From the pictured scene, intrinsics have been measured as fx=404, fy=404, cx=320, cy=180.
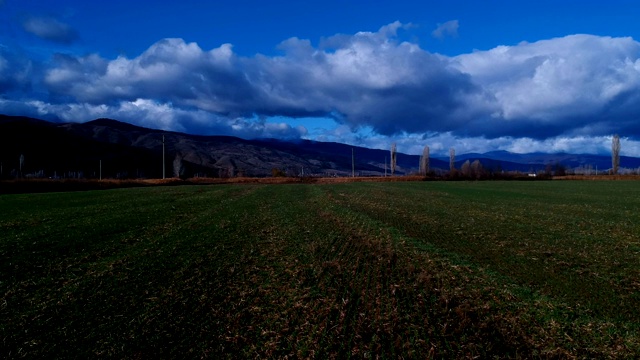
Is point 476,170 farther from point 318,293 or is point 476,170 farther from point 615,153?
point 318,293

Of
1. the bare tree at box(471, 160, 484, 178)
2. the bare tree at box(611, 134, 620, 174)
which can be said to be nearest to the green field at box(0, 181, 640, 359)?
the bare tree at box(471, 160, 484, 178)

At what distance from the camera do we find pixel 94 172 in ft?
646

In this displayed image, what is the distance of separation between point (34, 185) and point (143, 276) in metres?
63.5

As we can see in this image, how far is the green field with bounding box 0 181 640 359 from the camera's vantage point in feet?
25.2

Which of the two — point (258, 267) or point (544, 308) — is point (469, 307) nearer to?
point (544, 308)

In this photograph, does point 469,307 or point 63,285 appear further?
point 63,285

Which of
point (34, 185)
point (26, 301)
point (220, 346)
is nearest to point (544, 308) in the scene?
point (220, 346)

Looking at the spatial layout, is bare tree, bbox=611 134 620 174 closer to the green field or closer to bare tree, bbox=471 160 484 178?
bare tree, bbox=471 160 484 178

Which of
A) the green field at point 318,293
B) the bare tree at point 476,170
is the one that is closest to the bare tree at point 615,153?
the bare tree at point 476,170

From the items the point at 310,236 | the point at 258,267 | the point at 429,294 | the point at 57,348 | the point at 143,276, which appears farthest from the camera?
the point at 310,236

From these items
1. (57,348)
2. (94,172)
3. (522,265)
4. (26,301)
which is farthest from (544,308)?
(94,172)

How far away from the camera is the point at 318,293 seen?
34.5 ft

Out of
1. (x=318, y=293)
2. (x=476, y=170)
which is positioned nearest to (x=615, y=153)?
(x=476, y=170)

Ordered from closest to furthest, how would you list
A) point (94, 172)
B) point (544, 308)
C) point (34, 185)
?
point (544, 308), point (34, 185), point (94, 172)
